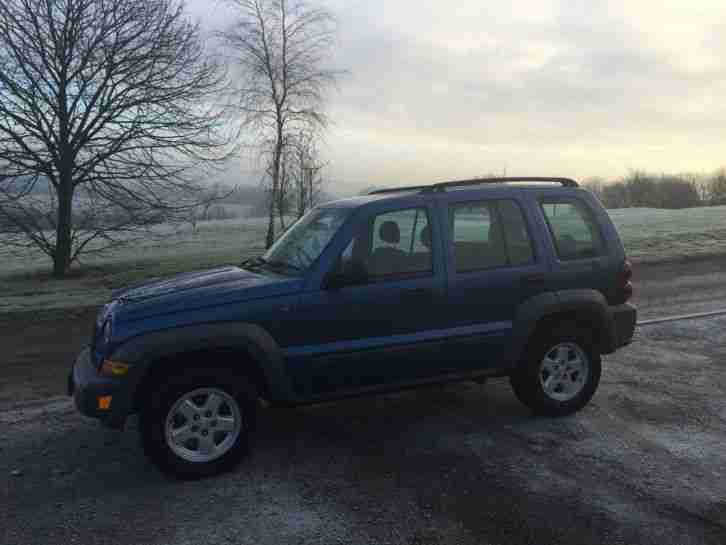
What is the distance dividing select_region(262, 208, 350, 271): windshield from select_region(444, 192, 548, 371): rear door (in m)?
0.93

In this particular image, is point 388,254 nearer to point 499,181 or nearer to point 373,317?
point 373,317

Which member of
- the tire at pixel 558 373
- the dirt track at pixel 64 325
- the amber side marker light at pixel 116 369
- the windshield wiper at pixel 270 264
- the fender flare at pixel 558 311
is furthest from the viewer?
the dirt track at pixel 64 325

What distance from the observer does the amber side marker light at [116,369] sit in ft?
13.5

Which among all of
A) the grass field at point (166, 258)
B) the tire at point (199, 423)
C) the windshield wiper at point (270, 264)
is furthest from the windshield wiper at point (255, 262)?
the grass field at point (166, 258)

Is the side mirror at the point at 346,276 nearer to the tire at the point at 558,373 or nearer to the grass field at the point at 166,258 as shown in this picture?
the tire at the point at 558,373

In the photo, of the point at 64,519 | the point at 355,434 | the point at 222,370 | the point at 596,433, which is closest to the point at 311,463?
the point at 355,434

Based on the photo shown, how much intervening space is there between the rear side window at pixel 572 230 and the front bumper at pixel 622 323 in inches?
20.4

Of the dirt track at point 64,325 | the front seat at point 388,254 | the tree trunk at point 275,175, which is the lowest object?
the dirt track at point 64,325

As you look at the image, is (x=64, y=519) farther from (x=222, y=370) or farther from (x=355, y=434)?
(x=355, y=434)

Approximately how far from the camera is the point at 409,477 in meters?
4.29

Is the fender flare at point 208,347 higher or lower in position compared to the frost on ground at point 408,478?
higher

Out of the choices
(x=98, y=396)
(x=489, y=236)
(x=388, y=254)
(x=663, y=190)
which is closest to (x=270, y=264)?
(x=388, y=254)

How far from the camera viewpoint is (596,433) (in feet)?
16.5

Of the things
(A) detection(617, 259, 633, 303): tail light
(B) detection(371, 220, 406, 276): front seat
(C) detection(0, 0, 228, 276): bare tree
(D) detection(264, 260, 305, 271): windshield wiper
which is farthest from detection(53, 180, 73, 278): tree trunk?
(A) detection(617, 259, 633, 303): tail light
